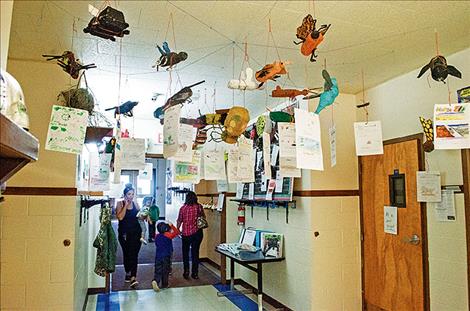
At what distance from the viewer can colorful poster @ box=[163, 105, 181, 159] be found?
2.55 metres

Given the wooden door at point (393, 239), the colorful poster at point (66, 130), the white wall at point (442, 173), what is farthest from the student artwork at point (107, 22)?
the wooden door at point (393, 239)

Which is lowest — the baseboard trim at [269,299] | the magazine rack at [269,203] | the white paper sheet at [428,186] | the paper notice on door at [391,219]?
the baseboard trim at [269,299]

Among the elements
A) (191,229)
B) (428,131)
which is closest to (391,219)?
(428,131)

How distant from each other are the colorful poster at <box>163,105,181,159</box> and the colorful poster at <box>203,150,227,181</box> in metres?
0.67

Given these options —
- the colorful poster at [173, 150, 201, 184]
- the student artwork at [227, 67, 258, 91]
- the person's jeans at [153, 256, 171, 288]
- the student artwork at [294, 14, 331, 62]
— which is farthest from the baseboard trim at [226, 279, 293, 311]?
the student artwork at [294, 14, 331, 62]

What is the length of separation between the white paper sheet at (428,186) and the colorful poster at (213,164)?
5.60 feet

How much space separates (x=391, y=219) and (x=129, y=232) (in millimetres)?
3632

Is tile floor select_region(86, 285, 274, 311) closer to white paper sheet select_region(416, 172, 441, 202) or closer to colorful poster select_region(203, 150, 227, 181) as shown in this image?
colorful poster select_region(203, 150, 227, 181)

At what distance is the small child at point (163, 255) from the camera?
568 centimetres

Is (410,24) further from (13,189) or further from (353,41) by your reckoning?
(13,189)

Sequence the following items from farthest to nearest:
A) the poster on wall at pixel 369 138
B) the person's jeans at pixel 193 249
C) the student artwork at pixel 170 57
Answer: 1. the person's jeans at pixel 193 249
2. the poster on wall at pixel 369 138
3. the student artwork at pixel 170 57

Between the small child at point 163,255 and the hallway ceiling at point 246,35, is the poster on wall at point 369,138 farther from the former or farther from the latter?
the small child at point 163,255

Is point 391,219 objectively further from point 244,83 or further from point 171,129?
point 171,129

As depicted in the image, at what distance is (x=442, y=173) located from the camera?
3256mm
